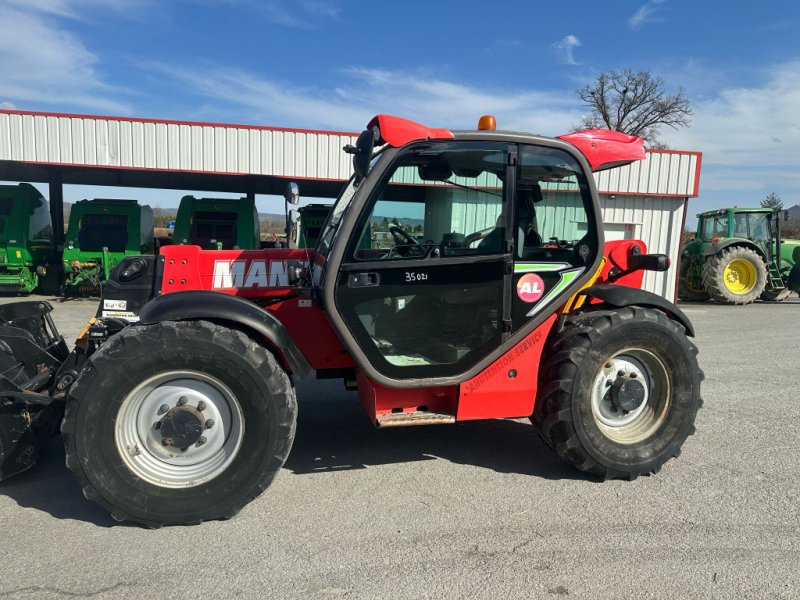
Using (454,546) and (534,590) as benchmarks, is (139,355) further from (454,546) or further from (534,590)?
(534,590)

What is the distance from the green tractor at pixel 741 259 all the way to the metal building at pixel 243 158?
81 cm

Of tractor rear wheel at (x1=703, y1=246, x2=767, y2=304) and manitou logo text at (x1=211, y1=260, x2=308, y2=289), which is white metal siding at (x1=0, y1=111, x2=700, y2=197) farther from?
manitou logo text at (x1=211, y1=260, x2=308, y2=289)

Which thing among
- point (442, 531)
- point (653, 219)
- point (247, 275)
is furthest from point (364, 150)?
point (653, 219)

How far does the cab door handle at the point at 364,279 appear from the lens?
3318 millimetres

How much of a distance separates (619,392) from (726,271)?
41.7 ft

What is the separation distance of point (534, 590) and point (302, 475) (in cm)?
172

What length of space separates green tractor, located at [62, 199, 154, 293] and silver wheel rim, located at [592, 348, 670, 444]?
458 inches

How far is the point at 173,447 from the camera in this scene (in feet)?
10.3

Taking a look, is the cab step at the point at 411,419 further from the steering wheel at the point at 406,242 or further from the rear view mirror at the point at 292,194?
the rear view mirror at the point at 292,194

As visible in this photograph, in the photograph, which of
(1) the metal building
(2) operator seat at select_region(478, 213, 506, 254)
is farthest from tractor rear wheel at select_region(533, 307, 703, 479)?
(1) the metal building

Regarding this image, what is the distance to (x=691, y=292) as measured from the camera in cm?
1547

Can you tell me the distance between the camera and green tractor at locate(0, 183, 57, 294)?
41.5 feet

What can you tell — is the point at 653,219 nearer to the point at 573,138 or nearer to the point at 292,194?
the point at 573,138

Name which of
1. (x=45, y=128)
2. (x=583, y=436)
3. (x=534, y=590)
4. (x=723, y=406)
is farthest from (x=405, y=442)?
(x=45, y=128)
